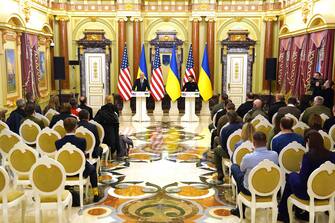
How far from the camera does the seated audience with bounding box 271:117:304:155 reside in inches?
216

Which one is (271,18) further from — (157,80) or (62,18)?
(62,18)

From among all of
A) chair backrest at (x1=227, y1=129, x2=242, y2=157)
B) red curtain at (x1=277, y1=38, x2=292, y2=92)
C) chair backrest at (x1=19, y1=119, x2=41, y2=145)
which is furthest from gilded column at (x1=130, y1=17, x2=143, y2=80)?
chair backrest at (x1=227, y1=129, x2=242, y2=157)

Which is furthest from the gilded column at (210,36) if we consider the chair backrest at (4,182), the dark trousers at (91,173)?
the chair backrest at (4,182)

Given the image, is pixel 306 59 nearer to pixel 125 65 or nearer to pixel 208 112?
pixel 208 112

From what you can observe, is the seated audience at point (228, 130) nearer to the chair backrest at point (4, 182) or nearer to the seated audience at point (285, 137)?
the seated audience at point (285, 137)

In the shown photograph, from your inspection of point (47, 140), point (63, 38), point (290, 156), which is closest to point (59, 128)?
point (47, 140)

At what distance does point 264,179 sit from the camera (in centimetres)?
459

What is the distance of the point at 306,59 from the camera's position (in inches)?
477

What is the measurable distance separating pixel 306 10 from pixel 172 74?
4852mm

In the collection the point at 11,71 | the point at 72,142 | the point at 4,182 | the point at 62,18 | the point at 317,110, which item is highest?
the point at 62,18

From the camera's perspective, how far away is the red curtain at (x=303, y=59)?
1049 centimetres

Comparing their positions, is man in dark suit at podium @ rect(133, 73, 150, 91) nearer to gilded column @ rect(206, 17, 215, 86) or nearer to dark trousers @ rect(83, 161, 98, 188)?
gilded column @ rect(206, 17, 215, 86)

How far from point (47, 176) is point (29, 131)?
2.84 meters

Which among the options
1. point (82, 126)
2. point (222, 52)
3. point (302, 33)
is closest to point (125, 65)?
point (222, 52)
